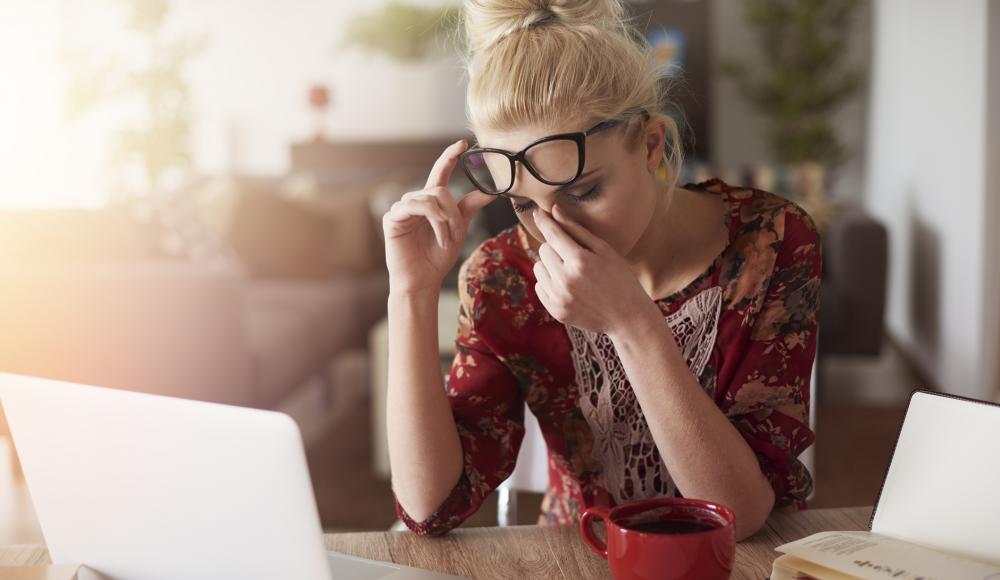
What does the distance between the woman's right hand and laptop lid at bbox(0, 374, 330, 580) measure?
0.39 meters

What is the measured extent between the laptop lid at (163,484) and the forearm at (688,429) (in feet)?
1.29

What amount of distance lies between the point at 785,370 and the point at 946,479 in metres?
0.30

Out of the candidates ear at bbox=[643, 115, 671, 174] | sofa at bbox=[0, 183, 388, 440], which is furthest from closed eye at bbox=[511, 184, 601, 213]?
sofa at bbox=[0, 183, 388, 440]

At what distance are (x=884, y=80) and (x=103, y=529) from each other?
570cm

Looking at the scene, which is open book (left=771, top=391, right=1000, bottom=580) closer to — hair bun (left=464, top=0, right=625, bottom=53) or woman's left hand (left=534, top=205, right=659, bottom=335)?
woman's left hand (left=534, top=205, right=659, bottom=335)

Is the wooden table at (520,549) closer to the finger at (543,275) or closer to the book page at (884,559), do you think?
the book page at (884,559)

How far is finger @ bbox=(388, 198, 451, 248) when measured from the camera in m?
1.05

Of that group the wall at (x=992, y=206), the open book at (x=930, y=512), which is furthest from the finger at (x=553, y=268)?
the wall at (x=992, y=206)

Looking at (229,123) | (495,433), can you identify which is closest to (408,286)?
(495,433)

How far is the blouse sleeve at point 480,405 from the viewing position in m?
1.13

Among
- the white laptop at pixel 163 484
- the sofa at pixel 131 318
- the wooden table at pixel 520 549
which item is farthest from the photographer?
the sofa at pixel 131 318

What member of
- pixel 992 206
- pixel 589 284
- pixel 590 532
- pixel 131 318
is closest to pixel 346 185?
pixel 131 318

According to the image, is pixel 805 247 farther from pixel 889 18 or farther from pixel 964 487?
pixel 889 18

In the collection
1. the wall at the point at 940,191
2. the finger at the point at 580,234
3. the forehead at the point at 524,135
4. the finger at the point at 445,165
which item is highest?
the forehead at the point at 524,135
